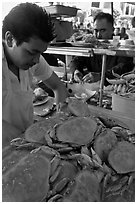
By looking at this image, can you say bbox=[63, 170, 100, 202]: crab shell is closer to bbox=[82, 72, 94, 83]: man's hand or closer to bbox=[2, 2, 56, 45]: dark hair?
bbox=[2, 2, 56, 45]: dark hair

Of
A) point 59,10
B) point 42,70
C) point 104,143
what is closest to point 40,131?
point 104,143

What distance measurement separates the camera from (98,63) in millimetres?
2693

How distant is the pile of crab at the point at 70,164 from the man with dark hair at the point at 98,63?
3.86 feet

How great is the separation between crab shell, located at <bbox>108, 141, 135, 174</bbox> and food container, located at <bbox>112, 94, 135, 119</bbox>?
1.83ft

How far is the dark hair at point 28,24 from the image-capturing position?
3.25ft

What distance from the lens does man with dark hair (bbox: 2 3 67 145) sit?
3.29 feet

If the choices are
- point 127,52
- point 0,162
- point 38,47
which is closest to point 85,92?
point 127,52

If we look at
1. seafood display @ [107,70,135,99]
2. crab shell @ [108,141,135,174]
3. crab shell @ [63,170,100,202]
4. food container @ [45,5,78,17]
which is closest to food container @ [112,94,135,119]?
seafood display @ [107,70,135,99]

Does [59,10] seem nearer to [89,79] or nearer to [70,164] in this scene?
[89,79]

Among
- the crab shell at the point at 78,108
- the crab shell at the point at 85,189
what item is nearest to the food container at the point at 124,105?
the crab shell at the point at 78,108

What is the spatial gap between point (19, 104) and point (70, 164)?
0.59 m

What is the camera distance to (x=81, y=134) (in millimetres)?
837

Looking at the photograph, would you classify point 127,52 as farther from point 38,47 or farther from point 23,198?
point 23,198

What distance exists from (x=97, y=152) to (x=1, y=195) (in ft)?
1.13
